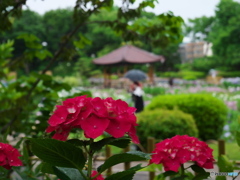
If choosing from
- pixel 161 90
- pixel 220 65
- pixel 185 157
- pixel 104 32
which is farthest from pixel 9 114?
pixel 104 32

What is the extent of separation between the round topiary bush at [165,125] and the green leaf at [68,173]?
3471 mm

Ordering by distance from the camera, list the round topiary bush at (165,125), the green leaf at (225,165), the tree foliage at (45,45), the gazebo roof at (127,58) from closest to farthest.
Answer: the green leaf at (225,165) < the tree foliage at (45,45) < the round topiary bush at (165,125) < the gazebo roof at (127,58)

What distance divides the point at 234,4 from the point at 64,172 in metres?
26.3

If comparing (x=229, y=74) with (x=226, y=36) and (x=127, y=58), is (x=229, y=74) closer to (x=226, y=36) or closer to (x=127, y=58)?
(x=226, y=36)

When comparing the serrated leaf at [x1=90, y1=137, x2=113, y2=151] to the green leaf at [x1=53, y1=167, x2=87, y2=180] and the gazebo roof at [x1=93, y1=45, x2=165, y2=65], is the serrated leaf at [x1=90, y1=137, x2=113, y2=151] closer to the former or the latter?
the green leaf at [x1=53, y1=167, x2=87, y2=180]

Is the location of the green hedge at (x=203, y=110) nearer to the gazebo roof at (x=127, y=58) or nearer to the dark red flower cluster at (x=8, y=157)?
the dark red flower cluster at (x=8, y=157)

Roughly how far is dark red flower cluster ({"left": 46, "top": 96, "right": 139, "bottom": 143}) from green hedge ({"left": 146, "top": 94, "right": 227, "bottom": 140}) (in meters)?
4.89

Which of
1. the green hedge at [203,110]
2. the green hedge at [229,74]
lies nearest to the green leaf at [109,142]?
the green hedge at [203,110]

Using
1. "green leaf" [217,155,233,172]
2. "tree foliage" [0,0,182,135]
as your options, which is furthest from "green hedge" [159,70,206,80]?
"green leaf" [217,155,233,172]

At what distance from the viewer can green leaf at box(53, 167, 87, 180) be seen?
82cm

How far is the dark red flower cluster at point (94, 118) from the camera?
81 cm

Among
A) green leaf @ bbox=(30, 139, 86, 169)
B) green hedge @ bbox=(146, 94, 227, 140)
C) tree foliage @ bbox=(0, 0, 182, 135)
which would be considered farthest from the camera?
green hedge @ bbox=(146, 94, 227, 140)

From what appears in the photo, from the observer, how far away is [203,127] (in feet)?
19.0

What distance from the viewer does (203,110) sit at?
5.77 m
